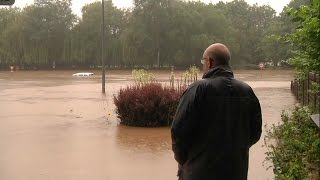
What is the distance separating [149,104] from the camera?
12852 millimetres

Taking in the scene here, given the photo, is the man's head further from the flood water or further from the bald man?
the flood water

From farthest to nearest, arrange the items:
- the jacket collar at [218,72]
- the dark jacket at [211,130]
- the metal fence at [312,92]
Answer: the metal fence at [312,92]
the jacket collar at [218,72]
the dark jacket at [211,130]

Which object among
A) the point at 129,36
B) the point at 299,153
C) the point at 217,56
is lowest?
the point at 299,153

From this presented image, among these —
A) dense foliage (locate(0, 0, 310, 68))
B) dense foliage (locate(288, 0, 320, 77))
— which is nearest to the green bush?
dense foliage (locate(288, 0, 320, 77))

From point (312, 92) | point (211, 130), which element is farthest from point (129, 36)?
point (211, 130)

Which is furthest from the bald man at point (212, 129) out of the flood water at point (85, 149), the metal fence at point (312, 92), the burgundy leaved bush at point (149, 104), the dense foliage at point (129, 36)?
the dense foliage at point (129, 36)

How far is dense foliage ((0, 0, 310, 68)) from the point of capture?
3285 inches

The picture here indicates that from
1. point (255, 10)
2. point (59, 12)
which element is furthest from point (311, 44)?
point (255, 10)

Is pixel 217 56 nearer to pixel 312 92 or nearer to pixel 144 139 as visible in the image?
pixel 312 92

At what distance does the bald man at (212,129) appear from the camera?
3.52 meters

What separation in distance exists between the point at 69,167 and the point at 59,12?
273 feet

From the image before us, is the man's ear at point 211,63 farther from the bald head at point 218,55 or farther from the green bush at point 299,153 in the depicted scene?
the green bush at point 299,153

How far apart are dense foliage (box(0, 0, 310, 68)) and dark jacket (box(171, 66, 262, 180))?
3098 inches

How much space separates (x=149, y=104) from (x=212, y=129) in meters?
9.34
